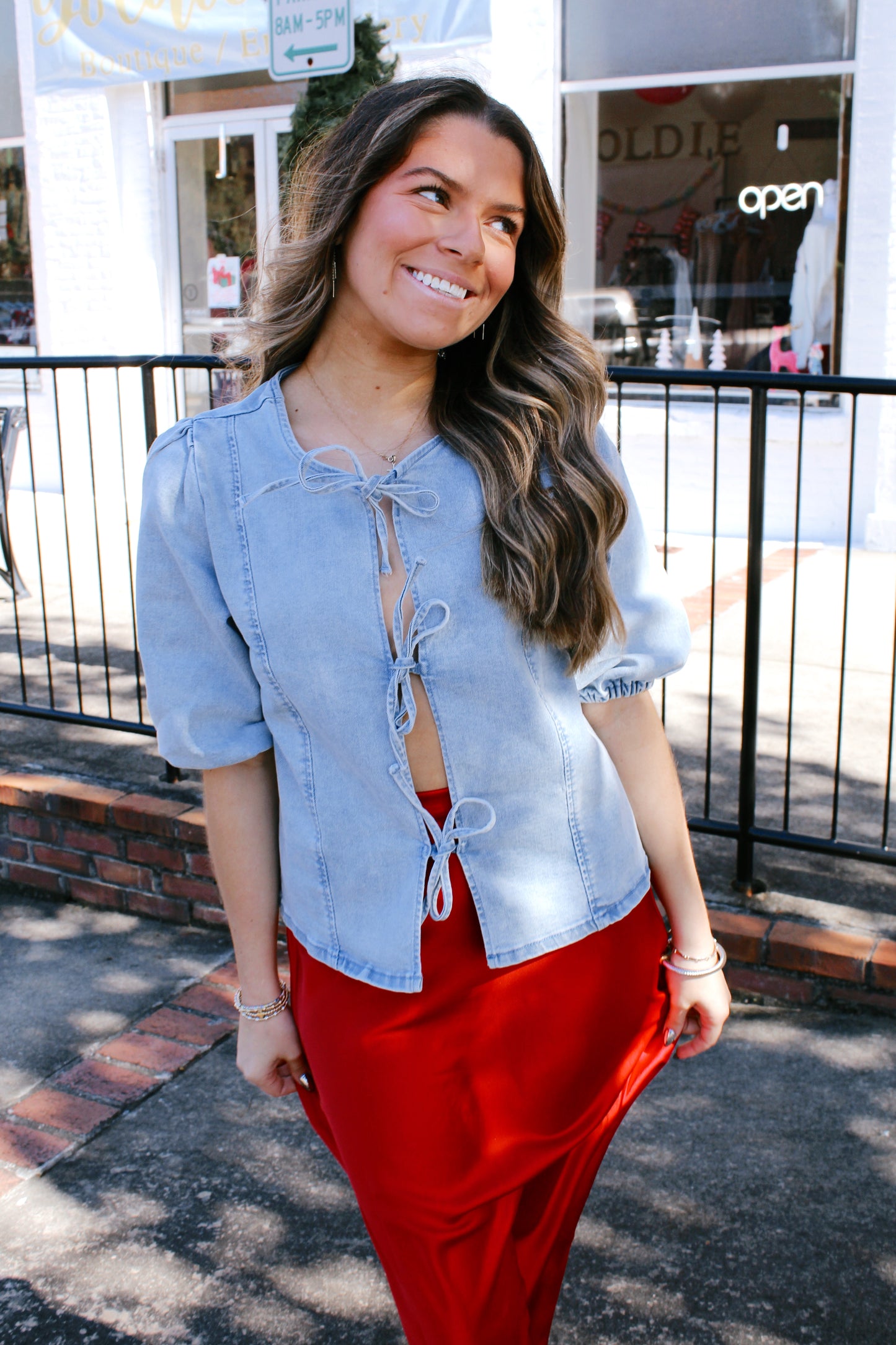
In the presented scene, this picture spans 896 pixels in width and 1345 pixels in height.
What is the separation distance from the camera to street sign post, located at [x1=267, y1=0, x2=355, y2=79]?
4.64m

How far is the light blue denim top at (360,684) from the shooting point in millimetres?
1559

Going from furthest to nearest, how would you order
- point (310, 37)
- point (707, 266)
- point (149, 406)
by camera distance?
point (707, 266), point (310, 37), point (149, 406)

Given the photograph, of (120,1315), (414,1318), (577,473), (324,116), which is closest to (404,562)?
(577,473)

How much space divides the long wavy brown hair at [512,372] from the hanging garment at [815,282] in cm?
722

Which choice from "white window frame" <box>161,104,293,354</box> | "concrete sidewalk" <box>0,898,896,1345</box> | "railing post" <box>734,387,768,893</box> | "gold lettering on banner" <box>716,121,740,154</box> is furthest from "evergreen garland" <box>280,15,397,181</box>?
"concrete sidewalk" <box>0,898,896,1345</box>

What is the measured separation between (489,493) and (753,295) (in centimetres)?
785

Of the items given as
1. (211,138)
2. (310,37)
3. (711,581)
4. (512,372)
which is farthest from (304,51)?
(211,138)

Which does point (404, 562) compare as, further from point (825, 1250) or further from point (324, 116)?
A: point (324, 116)

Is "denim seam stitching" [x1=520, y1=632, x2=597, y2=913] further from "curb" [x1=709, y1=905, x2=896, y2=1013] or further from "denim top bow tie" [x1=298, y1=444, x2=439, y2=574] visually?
"curb" [x1=709, y1=905, x2=896, y2=1013]

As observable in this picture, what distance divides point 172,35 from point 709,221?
13.5ft

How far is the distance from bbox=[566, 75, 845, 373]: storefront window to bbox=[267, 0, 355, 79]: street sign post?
445 centimetres

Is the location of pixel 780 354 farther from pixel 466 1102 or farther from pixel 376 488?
pixel 466 1102

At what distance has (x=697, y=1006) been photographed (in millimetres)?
1853

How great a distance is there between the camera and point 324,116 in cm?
557
